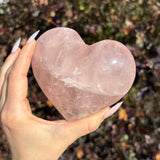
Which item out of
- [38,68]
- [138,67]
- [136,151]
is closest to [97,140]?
[136,151]

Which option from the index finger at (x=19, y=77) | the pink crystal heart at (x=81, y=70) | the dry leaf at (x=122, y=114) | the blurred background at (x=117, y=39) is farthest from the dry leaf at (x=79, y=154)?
the index finger at (x=19, y=77)

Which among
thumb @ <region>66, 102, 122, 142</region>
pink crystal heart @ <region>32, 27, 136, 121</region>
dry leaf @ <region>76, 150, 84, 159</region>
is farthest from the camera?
dry leaf @ <region>76, 150, 84, 159</region>

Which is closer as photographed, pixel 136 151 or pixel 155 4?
pixel 136 151

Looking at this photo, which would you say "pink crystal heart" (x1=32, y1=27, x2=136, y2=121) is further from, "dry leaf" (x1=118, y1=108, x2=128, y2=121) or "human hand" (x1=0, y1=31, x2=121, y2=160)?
"dry leaf" (x1=118, y1=108, x2=128, y2=121)

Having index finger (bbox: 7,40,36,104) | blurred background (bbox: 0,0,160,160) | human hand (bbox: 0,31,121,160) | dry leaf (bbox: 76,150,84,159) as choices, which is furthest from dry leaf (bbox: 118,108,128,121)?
index finger (bbox: 7,40,36,104)

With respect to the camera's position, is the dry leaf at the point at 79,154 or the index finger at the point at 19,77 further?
the dry leaf at the point at 79,154

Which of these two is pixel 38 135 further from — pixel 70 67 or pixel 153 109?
pixel 153 109

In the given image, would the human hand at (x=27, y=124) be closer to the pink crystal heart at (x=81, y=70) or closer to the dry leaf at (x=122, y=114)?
the pink crystal heart at (x=81, y=70)
